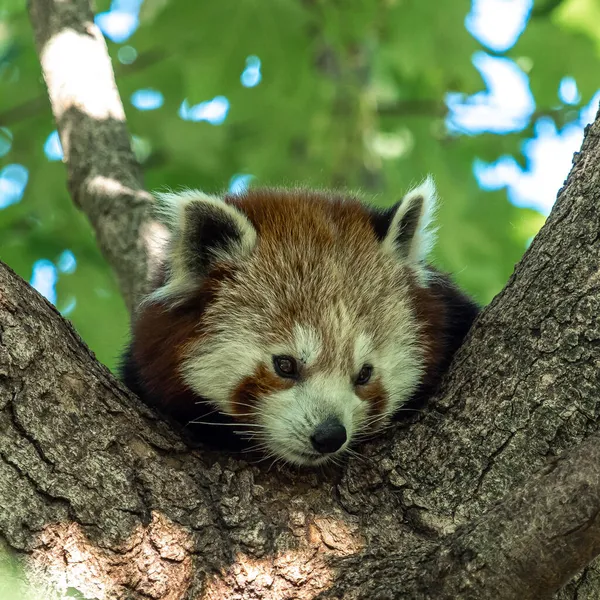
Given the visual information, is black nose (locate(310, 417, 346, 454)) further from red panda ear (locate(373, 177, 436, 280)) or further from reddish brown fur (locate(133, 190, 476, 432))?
red panda ear (locate(373, 177, 436, 280))

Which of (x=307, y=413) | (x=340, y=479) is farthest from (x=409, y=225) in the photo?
(x=340, y=479)

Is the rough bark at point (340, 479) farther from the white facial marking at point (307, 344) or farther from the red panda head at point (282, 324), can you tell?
the white facial marking at point (307, 344)

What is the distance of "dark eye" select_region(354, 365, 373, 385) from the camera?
399 cm

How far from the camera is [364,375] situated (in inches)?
158

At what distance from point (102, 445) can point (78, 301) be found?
3.63m

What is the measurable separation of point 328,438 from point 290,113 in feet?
15.6

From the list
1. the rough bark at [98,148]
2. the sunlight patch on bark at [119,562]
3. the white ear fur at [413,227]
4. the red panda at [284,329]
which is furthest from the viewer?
the rough bark at [98,148]

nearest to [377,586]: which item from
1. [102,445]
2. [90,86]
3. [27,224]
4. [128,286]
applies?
[102,445]

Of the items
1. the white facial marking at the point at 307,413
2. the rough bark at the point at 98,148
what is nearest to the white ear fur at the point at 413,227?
the white facial marking at the point at 307,413

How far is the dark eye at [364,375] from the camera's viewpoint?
3.99 m

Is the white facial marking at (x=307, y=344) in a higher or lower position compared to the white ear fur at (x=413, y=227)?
lower

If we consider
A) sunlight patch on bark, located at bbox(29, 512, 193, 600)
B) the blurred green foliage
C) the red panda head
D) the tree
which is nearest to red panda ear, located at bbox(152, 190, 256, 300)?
the red panda head

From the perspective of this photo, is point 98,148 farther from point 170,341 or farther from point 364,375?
point 364,375

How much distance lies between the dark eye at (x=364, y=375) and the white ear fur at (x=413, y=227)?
682 millimetres
